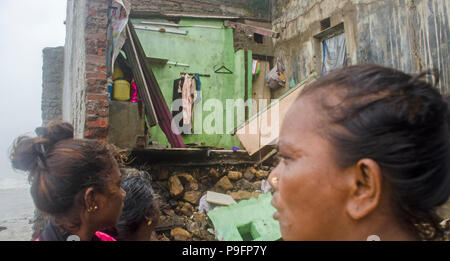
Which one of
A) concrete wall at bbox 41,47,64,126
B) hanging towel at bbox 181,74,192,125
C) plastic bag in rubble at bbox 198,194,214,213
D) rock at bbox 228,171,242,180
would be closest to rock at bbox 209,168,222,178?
rock at bbox 228,171,242,180

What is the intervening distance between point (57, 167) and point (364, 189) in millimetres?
1179

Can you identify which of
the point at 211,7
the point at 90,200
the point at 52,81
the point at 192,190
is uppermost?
the point at 211,7

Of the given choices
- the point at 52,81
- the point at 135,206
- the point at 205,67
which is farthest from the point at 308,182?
the point at 52,81

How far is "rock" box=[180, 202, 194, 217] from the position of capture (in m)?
4.71

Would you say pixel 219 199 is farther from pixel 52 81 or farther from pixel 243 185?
pixel 52 81

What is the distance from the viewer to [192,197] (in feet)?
16.0

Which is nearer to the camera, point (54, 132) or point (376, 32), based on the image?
point (54, 132)

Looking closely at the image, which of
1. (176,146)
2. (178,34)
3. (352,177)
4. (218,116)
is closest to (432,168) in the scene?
(352,177)

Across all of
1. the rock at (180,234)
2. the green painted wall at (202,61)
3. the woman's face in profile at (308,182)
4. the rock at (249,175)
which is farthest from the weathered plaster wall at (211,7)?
the woman's face in profile at (308,182)

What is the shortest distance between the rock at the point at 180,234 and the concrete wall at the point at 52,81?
5.76 metres

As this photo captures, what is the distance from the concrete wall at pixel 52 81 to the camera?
7.88 metres

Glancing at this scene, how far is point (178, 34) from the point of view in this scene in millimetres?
8219

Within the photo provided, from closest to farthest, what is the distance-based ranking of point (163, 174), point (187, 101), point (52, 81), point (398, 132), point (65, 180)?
1. point (398, 132)
2. point (65, 180)
3. point (163, 174)
4. point (187, 101)
5. point (52, 81)
